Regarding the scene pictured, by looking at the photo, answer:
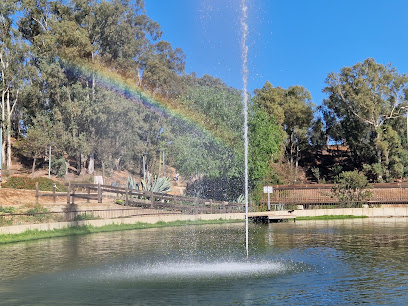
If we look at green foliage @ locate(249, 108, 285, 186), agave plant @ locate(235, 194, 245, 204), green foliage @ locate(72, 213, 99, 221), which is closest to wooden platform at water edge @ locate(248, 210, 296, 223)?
agave plant @ locate(235, 194, 245, 204)

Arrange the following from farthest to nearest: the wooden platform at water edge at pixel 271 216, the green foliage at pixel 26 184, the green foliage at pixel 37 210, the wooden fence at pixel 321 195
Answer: the wooden fence at pixel 321 195 < the green foliage at pixel 26 184 < the wooden platform at water edge at pixel 271 216 < the green foliage at pixel 37 210

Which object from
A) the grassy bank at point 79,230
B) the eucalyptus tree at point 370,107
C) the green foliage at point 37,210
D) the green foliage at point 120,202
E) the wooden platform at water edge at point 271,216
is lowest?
the grassy bank at point 79,230

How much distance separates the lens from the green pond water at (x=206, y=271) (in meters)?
11.2

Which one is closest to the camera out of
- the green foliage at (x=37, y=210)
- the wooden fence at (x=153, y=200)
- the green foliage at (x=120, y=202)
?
the green foliage at (x=37, y=210)

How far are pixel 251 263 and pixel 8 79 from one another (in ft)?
188

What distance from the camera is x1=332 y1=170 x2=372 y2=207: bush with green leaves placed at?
45.9 m

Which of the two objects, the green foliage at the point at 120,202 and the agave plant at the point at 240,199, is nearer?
the green foliage at the point at 120,202

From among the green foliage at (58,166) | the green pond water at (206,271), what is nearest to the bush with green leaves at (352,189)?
the green pond water at (206,271)

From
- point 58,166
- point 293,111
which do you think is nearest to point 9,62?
point 58,166

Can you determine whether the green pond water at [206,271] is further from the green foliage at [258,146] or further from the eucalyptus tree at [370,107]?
the eucalyptus tree at [370,107]

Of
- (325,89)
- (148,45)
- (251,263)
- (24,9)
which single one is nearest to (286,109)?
(325,89)

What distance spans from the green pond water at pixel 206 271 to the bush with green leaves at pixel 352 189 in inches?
871

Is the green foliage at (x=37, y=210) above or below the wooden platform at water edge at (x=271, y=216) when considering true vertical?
above

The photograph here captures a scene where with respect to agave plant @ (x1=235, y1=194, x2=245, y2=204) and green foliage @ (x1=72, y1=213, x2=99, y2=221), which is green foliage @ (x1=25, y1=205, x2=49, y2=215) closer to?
green foliage @ (x1=72, y1=213, x2=99, y2=221)
